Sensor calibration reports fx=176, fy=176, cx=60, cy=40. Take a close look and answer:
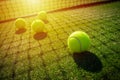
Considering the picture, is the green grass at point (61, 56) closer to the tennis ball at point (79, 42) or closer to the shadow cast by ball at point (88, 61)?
the shadow cast by ball at point (88, 61)

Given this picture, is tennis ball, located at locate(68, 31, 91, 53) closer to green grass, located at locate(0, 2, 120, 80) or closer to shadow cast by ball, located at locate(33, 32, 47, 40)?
green grass, located at locate(0, 2, 120, 80)

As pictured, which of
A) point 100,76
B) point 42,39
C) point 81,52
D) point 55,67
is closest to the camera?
point 100,76

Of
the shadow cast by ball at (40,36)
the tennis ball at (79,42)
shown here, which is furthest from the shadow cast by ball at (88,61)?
the shadow cast by ball at (40,36)

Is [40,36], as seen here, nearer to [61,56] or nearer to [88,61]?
[61,56]

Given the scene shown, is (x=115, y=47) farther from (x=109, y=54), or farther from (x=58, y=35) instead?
(x=58, y=35)

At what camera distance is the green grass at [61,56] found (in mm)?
3816

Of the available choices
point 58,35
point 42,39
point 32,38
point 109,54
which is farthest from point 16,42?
point 109,54

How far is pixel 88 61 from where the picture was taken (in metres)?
4.13

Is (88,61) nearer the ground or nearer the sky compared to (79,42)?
nearer the ground

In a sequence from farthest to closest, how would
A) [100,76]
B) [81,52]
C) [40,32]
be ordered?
[40,32] → [81,52] → [100,76]

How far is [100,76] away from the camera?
11.7 ft

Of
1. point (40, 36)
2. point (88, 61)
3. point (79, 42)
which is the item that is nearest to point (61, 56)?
point (79, 42)

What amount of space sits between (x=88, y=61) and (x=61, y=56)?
0.80 m

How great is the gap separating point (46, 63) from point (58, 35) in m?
2.04
